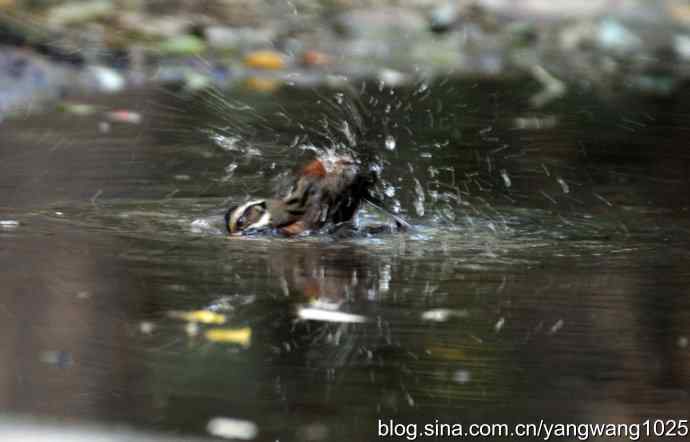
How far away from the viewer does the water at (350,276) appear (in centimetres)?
372

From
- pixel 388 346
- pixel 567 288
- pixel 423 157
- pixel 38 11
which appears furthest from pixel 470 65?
pixel 388 346

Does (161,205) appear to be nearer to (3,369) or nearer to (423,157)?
(423,157)

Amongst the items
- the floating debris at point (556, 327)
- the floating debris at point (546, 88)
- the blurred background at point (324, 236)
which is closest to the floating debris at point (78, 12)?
the blurred background at point (324, 236)

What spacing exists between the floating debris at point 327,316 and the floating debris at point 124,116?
3.70 metres

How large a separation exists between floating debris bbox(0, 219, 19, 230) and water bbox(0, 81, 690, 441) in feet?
0.07

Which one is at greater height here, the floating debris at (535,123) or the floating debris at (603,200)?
the floating debris at (535,123)

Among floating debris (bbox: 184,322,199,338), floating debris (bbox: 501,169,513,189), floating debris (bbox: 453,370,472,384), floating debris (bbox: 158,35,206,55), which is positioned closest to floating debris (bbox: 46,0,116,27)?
floating debris (bbox: 158,35,206,55)

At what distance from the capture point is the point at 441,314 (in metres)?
4.50

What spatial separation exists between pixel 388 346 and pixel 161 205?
85.4 inches

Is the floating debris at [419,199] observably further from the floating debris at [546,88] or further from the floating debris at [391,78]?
the floating debris at [391,78]

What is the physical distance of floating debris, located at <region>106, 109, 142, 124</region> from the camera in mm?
8016

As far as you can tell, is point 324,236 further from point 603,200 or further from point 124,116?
point 124,116

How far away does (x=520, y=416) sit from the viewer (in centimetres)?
361

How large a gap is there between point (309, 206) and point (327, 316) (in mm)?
1217
